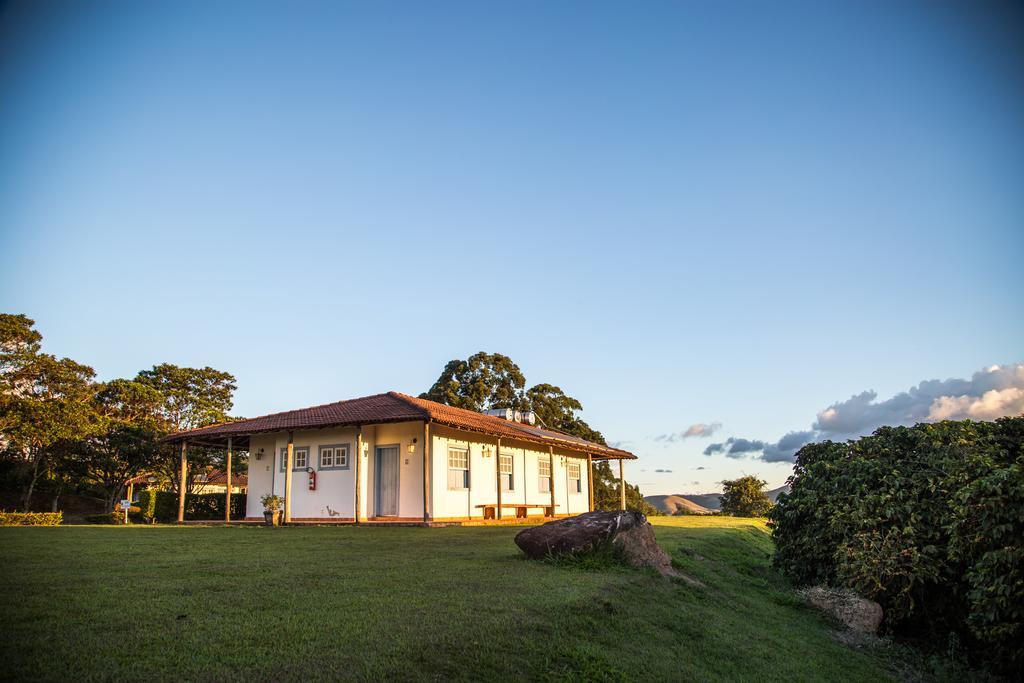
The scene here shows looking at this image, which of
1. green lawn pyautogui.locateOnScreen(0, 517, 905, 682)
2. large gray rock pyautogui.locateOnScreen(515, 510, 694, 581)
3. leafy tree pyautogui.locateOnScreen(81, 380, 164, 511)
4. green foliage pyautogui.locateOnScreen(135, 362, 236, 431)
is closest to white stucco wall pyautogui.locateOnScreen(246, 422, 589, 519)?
green lawn pyautogui.locateOnScreen(0, 517, 905, 682)

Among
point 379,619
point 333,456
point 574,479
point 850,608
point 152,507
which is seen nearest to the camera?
point 379,619

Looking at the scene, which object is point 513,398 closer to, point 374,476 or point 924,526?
point 374,476

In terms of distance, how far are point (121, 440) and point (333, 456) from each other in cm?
1763

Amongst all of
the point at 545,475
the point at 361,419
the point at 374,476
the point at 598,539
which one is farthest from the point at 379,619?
the point at 545,475

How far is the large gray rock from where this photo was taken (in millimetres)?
9789

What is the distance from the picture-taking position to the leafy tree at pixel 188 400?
35.2 metres

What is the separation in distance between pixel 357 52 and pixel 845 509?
45.1ft

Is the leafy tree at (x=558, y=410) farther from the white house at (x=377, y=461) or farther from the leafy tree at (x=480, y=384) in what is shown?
the white house at (x=377, y=461)

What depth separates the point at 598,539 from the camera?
985cm

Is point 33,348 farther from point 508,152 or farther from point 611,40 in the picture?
point 611,40

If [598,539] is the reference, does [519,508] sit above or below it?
below

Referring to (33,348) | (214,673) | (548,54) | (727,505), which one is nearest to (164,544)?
(214,673)

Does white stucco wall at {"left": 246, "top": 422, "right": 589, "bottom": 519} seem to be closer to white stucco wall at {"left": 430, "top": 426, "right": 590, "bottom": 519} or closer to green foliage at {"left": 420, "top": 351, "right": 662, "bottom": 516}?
white stucco wall at {"left": 430, "top": 426, "right": 590, "bottom": 519}

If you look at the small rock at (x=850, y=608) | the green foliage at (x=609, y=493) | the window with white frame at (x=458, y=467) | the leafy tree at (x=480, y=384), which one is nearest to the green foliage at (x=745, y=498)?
the green foliage at (x=609, y=493)
